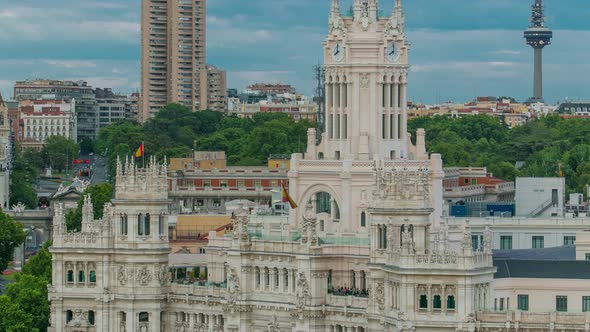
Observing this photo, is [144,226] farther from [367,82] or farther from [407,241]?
[407,241]

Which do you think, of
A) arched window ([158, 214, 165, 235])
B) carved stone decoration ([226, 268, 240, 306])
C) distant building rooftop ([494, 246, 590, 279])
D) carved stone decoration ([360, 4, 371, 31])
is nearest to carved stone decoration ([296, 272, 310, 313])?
carved stone decoration ([226, 268, 240, 306])

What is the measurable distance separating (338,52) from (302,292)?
53.6 ft

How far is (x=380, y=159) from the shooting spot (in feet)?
495

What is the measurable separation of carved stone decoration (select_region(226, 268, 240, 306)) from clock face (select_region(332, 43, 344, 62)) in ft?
45.7

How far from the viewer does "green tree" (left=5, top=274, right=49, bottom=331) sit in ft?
544

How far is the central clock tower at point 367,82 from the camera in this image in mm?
152500

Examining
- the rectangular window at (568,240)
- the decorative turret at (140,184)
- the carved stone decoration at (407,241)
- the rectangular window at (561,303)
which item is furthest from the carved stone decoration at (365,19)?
the rectangular window at (561,303)

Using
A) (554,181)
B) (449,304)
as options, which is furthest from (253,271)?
(554,181)

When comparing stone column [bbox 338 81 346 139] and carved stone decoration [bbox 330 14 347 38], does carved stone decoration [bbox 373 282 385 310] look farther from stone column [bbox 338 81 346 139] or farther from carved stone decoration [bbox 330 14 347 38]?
carved stone decoration [bbox 330 14 347 38]

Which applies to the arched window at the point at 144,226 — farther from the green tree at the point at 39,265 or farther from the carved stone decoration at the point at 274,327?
the green tree at the point at 39,265

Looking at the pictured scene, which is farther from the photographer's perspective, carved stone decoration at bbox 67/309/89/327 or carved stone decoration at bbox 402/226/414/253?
carved stone decoration at bbox 67/309/89/327

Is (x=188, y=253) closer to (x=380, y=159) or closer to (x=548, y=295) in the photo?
(x=380, y=159)

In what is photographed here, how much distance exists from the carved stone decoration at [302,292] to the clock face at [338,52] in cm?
1498

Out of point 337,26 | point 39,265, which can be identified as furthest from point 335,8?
point 39,265
